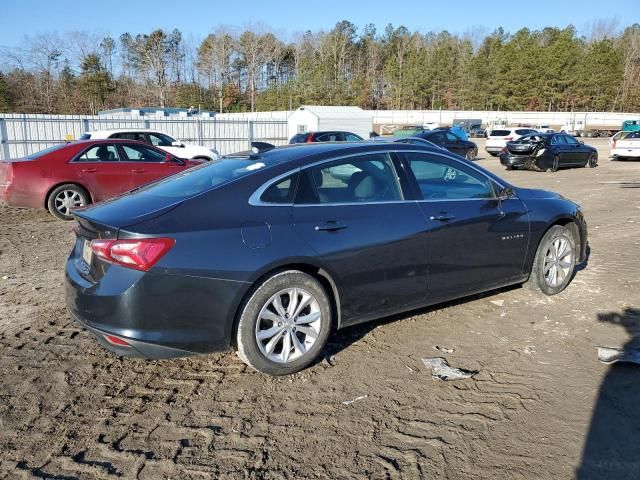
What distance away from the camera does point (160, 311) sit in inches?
130

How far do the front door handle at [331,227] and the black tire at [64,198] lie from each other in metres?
7.41

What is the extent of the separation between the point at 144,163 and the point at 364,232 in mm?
7992

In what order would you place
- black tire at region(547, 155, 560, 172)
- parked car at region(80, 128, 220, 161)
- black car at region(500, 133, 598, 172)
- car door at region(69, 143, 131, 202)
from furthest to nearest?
black tire at region(547, 155, 560, 172), black car at region(500, 133, 598, 172), parked car at region(80, 128, 220, 161), car door at region(69, 143, 131, 202)

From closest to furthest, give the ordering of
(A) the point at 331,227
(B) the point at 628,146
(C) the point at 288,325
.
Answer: (C) the point at 288,325
(A) the point at 331,227
(B) the point at 628,146

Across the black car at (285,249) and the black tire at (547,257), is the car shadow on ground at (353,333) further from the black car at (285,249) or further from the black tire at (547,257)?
the black tire at (547,257)

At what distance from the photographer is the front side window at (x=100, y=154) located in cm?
1016

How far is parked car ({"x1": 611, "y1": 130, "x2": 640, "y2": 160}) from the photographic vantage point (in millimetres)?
24047

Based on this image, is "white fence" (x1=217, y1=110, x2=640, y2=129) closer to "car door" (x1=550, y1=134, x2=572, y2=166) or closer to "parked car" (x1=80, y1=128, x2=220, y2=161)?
"car door" (x1=550, y1=134, x2=572, y2=166)

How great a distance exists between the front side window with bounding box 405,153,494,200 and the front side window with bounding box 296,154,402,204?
0.27 metres

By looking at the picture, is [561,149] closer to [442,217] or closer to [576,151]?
[576,151]

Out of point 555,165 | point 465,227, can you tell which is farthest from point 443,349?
point 555,165

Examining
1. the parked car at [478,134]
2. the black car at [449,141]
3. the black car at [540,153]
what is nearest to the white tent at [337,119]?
the black car at [449,141]

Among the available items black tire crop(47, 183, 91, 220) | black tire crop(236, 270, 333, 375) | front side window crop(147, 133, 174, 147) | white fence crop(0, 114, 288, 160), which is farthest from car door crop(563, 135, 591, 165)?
black tire crop(236, 270, 333, 375)

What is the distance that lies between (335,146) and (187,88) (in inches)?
3581
